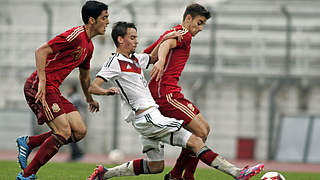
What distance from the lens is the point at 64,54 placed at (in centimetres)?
745

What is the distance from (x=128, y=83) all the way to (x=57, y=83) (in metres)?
0.91

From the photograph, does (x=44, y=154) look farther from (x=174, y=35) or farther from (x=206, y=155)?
(x=174, y=35)

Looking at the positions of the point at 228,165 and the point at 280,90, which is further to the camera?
the point at 280,90

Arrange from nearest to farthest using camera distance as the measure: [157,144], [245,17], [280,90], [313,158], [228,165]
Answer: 1. [228,165]
2. [157,144]
3. [313,158]
4. [280,90]
5. [245,17]

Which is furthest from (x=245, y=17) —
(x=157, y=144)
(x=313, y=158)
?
(x=157, y=144)

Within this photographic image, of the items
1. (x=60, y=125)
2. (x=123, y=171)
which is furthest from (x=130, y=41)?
(x=123, y=171)

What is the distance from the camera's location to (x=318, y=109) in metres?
18.3

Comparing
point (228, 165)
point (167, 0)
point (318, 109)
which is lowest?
point (318, 109)

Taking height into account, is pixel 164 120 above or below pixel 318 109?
above

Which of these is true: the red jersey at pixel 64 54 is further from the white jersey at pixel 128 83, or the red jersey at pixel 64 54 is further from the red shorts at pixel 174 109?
the red shorts at pixel 174 109

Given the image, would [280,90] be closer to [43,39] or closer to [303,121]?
[303,121]

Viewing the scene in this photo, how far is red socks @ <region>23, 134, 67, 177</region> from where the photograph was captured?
7145 millimetres

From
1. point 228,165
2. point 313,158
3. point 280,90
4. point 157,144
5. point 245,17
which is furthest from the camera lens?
point 245,17

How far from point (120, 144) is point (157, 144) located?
11.3 meters
